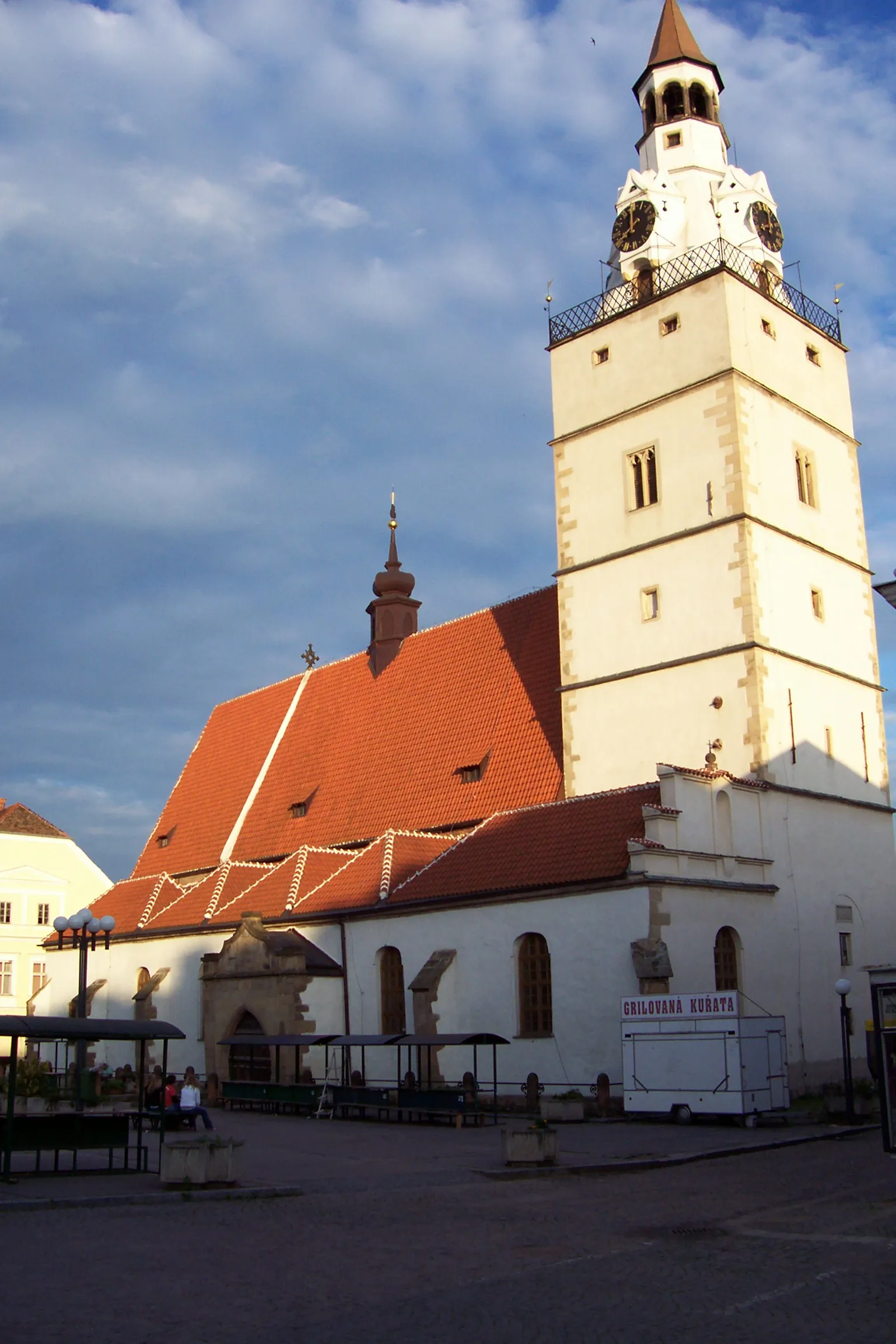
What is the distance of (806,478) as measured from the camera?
105 feet

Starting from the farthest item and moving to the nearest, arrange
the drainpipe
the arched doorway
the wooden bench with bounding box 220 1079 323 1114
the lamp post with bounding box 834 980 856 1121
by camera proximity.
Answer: the arched doorway
the drainpipe
the wooden bench with bounding box 220 1079 323 1114
the lamp post with bounding box 834 980 856 1121

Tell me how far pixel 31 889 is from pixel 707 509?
34.3 m

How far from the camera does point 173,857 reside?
42.6 metres

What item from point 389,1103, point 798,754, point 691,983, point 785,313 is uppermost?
point 785,313

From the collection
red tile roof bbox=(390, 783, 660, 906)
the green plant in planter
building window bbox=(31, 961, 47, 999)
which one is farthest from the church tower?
building window bbox=(31, 961, 47, 999)

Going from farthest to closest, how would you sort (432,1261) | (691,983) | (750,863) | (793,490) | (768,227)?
Result: (768,227) < (793,490) < (750,863) < (691,983) < (432,1261)

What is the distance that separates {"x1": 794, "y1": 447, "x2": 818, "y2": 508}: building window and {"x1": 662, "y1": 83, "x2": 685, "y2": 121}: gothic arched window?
415 inches

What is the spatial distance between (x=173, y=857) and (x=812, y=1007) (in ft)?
72.2

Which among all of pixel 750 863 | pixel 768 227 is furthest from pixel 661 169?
pixel 750 863

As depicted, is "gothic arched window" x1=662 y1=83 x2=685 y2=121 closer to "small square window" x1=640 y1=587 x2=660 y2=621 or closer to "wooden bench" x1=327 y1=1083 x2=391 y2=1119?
"small square window" x1=640 y1=587 x2=660 y2=621

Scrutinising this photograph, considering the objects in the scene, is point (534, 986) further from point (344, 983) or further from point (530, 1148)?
point (530, 1148)

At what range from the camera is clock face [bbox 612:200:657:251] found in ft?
111

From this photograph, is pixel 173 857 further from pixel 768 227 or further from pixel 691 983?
pixel 768 227

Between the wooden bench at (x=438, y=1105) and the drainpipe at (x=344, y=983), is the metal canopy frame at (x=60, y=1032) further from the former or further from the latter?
the drainpipe at (x=344, y=983)
